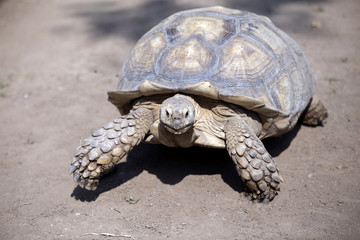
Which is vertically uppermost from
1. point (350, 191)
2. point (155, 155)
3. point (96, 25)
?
point (350, 191)

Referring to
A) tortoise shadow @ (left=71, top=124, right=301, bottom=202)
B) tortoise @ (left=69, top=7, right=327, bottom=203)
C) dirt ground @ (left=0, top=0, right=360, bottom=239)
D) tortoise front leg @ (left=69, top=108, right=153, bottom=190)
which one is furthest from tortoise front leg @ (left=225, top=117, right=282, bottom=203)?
tortoise front leg @ (left=69, top=108, right=153, bottom=190)

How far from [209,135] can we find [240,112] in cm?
34

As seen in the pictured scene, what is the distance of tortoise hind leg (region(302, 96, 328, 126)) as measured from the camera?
4.43 metres

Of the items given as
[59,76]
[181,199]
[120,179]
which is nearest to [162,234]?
[181,199]

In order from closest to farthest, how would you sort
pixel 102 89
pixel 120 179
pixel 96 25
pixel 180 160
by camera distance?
pixel 120 179
pixel 180 160
pixel 102 89
pixel 96 25

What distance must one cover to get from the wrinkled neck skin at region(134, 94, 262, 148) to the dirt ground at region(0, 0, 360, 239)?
0.45 metres

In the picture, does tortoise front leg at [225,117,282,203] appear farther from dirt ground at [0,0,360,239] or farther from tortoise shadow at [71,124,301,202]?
tortoise shadow at [71,124,301,202]

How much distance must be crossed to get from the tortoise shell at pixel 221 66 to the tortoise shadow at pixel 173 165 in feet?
1.86

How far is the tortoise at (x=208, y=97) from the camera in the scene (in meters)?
3.28

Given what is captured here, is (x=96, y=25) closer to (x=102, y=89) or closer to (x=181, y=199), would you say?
(x=102, y=89)

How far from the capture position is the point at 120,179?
3.82 meters

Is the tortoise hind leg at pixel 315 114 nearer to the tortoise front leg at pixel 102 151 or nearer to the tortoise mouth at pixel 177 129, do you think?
the tortoise mouth at pixel 177 129

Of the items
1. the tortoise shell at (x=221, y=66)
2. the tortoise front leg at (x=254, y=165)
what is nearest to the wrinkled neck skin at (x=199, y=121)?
the tortoise shell at (x=221, y=66)

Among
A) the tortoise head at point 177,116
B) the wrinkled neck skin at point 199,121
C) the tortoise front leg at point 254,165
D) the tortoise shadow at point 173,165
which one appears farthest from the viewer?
the tortoise shadow at point 173,165
